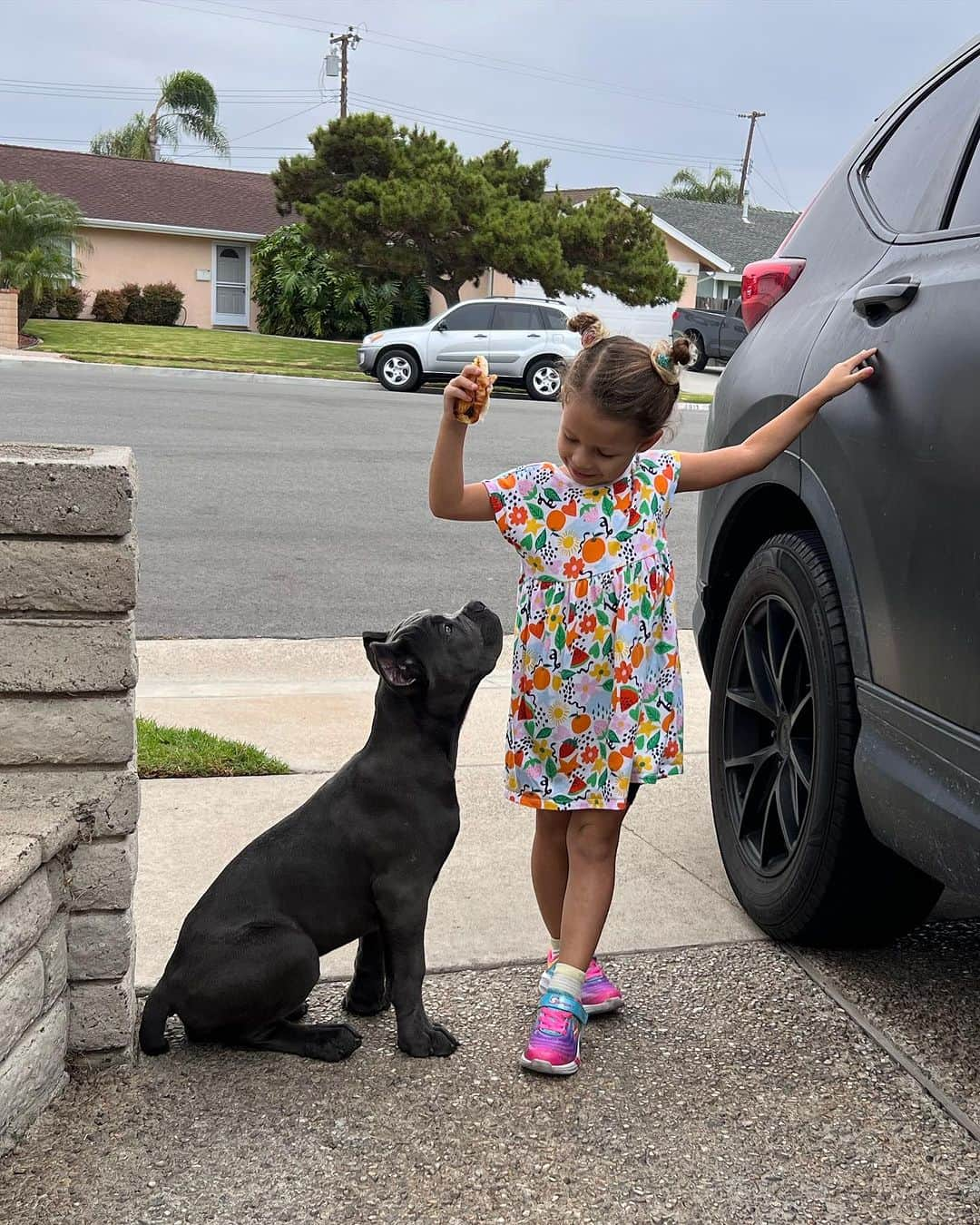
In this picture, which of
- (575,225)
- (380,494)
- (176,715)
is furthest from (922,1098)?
(575,225)

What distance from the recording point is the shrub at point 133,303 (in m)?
36.5

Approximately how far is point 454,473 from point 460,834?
5.12 ft

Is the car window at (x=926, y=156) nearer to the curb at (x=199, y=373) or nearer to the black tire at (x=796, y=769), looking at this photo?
the black tire at (x=796, y=769)

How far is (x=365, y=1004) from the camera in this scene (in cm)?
289

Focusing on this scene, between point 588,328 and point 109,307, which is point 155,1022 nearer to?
point 588,328

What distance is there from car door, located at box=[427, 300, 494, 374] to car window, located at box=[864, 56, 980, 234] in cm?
1934

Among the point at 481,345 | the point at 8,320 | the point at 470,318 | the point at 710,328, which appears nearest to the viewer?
the point at 481,345

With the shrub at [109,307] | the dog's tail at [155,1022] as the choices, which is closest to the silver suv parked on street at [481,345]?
the shrub at [109,307]

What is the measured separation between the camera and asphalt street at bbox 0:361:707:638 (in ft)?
23.3

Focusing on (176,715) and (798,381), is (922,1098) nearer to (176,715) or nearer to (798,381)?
(798,381)

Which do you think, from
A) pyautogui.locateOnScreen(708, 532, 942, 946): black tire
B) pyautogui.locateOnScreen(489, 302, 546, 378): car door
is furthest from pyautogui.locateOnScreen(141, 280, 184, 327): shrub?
pyautogui.locateOnScreen(708, 532, 942, 946): black tire

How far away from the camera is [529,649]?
2.79 m

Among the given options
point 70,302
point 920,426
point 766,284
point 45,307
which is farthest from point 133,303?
point 920,426

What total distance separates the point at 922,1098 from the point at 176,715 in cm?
327
